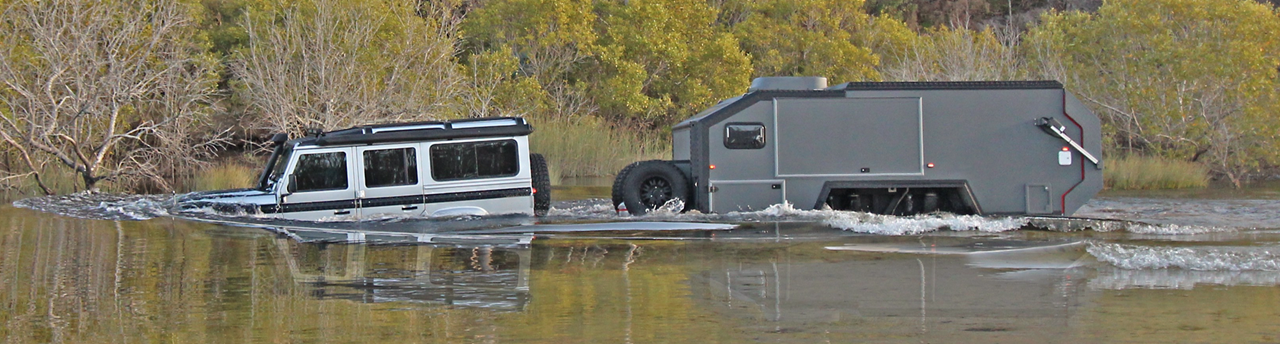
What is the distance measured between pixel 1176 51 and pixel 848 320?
2866cm

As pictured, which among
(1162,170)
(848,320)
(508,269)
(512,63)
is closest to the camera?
(848,320)

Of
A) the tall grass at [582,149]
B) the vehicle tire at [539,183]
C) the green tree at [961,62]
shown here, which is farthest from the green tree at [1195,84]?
the vehicle tire at [539,183]

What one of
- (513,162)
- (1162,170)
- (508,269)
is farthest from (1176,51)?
(508,269)

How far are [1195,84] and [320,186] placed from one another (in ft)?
87.7

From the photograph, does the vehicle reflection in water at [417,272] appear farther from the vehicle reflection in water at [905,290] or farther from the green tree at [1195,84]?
the green tree at [1195,84]

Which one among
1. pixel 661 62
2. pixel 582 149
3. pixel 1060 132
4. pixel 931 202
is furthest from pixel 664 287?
pixel 661 62

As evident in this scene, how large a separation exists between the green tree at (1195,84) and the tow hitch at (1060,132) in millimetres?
18485

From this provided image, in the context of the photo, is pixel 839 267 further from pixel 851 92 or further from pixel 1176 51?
pixel 1176 51

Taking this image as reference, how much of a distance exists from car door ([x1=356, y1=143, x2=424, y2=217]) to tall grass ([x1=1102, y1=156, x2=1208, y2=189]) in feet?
63.6

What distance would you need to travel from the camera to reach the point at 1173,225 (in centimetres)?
1440

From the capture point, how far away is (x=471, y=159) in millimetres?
14258

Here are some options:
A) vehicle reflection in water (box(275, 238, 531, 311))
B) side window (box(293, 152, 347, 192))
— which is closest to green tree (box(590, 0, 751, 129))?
side window (box(293, 152, 347, 192))

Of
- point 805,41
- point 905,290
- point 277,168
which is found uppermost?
point 805,41

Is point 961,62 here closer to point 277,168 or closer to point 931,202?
point 931,202
